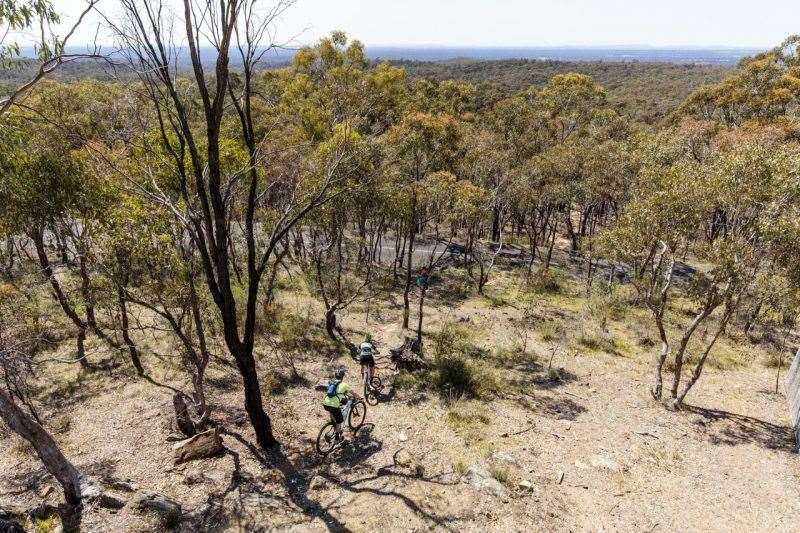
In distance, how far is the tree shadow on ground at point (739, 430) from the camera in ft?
48.2

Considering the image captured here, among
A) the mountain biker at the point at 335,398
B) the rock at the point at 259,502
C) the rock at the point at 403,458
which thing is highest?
the mountain biker at the point at 335,398

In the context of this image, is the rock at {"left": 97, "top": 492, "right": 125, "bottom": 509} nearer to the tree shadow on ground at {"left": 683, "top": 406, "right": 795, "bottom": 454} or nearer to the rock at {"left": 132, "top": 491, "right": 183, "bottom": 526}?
the rock at {"left": 132, "top": 491, "right": 183, "bottom": 526}

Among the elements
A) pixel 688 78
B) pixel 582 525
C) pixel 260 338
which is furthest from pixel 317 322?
pixel 688 78

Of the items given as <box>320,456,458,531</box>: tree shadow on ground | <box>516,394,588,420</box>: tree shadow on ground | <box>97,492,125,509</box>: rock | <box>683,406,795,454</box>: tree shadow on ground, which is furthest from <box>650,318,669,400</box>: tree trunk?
<box>97,492,125,509</box>: rock

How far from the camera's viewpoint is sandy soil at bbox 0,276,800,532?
1055 cm

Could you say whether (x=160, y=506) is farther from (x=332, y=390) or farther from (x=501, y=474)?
(x=501, y=474)

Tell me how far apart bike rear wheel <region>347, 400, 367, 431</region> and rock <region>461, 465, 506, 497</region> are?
354cm

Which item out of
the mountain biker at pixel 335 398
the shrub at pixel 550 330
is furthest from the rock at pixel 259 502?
the shrub at pixel 550 330

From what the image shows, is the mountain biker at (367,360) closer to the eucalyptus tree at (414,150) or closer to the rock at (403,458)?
the rock at (403,458)

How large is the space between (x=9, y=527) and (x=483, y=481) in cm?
988

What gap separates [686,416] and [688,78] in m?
134

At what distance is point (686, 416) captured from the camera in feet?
52.9

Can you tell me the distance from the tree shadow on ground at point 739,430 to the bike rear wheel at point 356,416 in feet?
36.2

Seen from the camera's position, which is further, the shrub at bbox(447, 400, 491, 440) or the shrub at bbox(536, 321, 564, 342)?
the shrub at bbox(536, 321, 564, 342)
